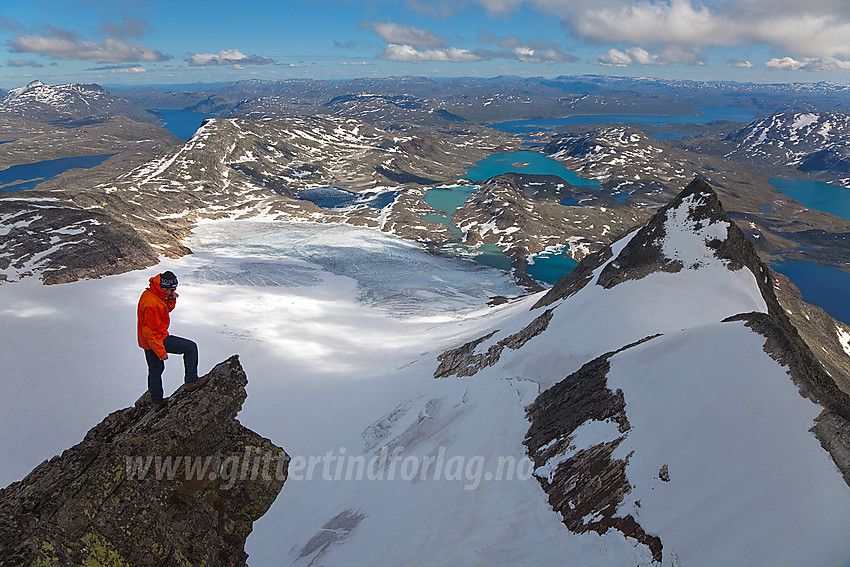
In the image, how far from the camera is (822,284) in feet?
547

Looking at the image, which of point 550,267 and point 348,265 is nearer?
point 348,265

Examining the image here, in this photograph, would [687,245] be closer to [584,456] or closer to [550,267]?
[584,456]

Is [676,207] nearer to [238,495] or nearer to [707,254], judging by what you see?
[707,254]

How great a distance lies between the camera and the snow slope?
15.7 m

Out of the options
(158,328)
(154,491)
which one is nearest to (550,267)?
(158,328)

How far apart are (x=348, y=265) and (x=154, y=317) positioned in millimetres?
113210

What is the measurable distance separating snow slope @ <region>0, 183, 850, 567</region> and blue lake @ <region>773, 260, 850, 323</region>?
142425 mm

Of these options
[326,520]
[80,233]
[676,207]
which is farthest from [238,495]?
[80,233]

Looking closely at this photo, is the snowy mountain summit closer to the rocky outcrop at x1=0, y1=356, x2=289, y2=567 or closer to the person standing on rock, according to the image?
the rocky outcrop at x1=0, y1=356, x2=289, y2=567

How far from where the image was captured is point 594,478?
1969cm

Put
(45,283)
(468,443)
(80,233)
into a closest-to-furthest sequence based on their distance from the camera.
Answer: (468,443)
(45,283)
(80,233)

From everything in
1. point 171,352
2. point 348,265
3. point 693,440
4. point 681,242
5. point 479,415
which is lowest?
point 348,265

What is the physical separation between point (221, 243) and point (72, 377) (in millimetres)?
97750

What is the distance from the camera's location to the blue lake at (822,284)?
483ft
